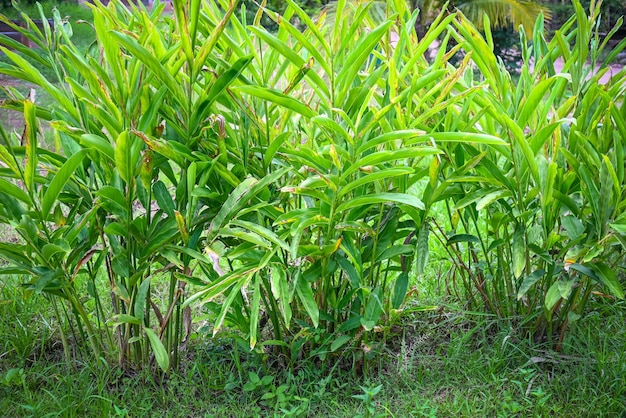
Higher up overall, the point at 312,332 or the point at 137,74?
the point at 137,74

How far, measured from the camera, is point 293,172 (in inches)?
80.9

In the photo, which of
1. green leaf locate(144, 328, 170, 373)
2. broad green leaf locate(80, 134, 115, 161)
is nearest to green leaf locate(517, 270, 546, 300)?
green leaf locate(144, 328, 170, 373)

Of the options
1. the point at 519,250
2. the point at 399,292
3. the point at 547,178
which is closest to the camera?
the point at 547,178

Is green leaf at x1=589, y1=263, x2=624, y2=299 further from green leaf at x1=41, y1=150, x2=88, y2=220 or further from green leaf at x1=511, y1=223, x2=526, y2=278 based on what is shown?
green leaf at x1=41, y1=150, x2=88, y2=220

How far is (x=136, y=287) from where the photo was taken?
84.4 inches

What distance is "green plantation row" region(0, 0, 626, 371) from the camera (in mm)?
1896

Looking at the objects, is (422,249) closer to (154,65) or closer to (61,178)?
(154,65)

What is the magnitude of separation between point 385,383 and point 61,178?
1160 mm

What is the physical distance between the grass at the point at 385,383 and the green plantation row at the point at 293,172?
0.09 m

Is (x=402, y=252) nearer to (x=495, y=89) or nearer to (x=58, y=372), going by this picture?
(x=495, y=89)

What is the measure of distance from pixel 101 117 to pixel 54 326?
1.08 meters

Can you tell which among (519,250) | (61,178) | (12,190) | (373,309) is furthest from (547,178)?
(12,190)

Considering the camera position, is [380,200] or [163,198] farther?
[163,198]

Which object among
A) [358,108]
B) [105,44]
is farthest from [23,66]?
[358,108]
